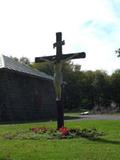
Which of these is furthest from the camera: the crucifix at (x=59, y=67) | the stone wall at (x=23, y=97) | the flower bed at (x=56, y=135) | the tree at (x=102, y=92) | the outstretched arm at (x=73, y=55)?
the tree at (x=102, y=92)

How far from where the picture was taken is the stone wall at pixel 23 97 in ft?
112

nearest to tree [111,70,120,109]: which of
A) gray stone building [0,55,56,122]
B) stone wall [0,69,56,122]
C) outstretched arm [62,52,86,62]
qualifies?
stone wall [0,69,56,122]

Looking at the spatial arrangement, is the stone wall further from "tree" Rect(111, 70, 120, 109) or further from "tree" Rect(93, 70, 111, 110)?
"tree" Rect(93, 70, 111, 110)

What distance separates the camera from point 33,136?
16891 mm

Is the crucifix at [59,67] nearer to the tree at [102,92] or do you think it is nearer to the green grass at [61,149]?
the green grass at [61,149]

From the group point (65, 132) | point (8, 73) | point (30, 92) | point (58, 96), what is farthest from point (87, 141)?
point (30, 92)

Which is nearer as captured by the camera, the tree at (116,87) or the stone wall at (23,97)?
the stone wall at (23,97)

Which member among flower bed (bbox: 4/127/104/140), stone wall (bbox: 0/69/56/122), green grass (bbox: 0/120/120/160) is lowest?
green grass (bbox: 0/120/120/160)

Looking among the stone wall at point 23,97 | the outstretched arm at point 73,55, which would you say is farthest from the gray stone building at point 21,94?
the outstretched arm at point 73,55

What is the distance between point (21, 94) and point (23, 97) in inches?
14.0

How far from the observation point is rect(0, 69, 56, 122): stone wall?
3428 cm

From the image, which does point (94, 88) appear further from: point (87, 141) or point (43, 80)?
point (87, 141)

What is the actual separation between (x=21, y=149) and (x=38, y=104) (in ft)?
89.5

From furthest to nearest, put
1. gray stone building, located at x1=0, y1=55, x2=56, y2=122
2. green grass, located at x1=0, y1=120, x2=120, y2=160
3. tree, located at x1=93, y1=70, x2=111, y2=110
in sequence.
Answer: tree, located at x1=93, y1=70, x2=111, y2=110 < gray stone building, located at x1=0, y1=55, x2=56, y2=122 < green grass, located at x1=0, y1=120, x2=120, y2=160
